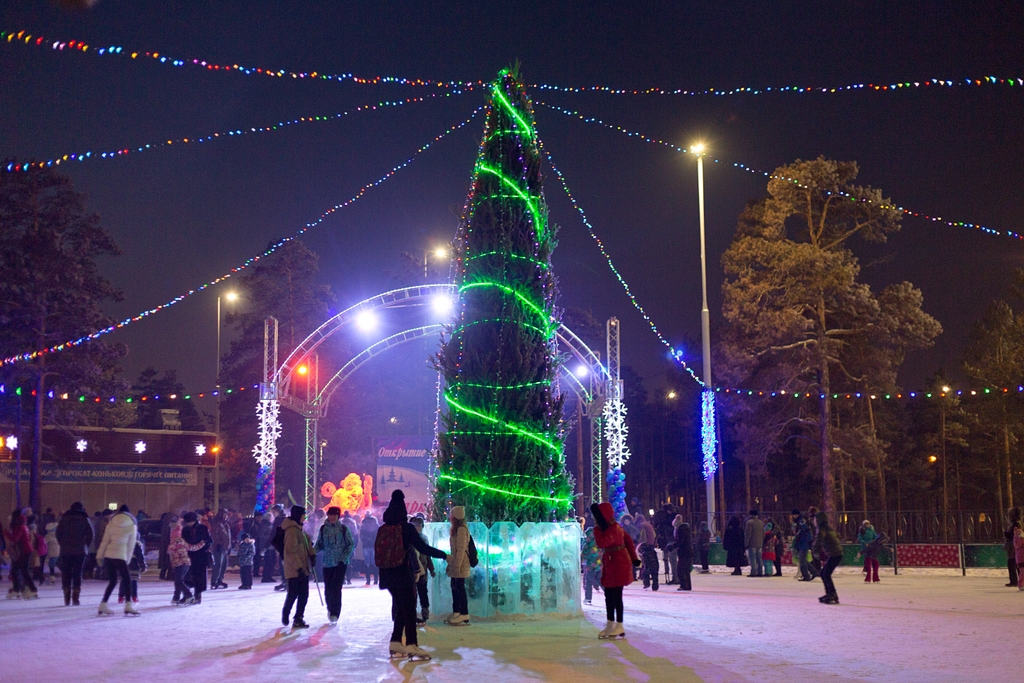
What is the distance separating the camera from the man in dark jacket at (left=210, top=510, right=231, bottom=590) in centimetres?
2158

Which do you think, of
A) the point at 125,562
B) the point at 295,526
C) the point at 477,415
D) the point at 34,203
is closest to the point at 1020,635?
the point at 477,415

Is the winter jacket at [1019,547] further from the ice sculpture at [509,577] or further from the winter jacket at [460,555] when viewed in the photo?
the winter jacket at [460,555]

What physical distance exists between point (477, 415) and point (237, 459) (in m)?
46.1

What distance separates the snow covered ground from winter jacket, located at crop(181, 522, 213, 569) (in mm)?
825

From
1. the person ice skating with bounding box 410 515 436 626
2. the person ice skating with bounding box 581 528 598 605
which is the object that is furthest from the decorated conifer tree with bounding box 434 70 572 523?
the person ice skating with bounding box 581 528 598 605

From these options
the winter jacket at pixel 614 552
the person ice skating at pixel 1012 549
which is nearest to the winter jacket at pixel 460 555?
the winter jacket at pixel 614 552

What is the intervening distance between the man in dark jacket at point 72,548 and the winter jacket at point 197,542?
5.95 feet

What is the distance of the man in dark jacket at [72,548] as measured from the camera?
1672 cm

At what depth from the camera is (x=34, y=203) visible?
33.8 meters

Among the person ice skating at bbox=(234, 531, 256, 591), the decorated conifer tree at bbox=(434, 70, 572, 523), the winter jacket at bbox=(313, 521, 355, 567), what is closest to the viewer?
the winter jacket at bbox=(313, 521, 355, 567)

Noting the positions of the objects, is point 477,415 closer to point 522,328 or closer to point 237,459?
point 522,328

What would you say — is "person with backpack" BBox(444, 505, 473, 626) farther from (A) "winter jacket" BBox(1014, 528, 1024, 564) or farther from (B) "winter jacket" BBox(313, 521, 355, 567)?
(A) "winter jacket" BBox(1014, 528, 1024, 564)

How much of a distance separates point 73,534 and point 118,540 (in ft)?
7.41

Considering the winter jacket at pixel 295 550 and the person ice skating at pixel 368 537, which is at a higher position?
the winter jacket at pixel 295 550
